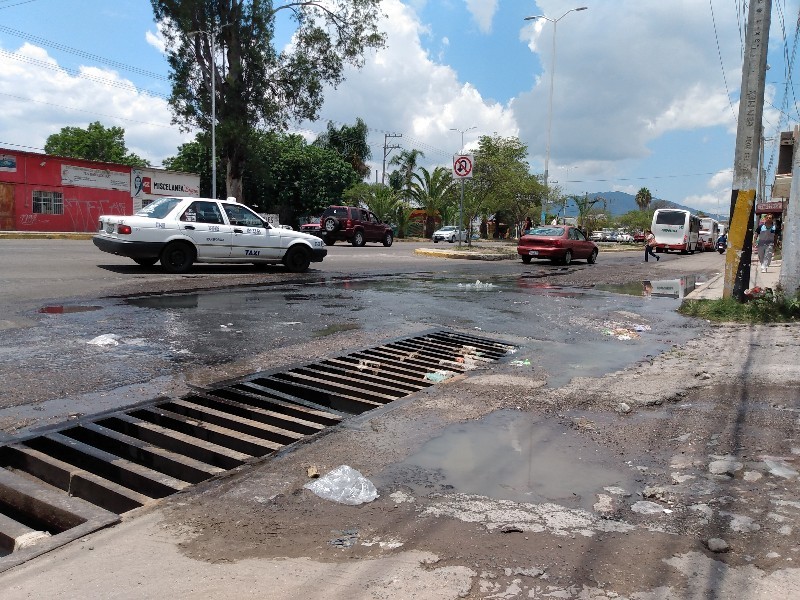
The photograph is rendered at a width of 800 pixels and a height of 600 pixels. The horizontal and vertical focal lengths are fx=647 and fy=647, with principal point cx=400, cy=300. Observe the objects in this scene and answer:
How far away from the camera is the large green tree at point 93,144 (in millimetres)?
62156

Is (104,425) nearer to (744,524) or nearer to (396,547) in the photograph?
(396,547)

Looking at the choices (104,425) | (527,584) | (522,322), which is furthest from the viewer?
(522,322)

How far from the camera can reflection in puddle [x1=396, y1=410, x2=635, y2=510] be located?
3523 mm

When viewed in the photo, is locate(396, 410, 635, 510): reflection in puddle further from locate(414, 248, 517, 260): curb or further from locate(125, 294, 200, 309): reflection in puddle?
locate(414, 248, 517, 260): curb

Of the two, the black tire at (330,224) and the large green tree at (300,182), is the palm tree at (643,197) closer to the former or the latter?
the large green tree at (300,182)

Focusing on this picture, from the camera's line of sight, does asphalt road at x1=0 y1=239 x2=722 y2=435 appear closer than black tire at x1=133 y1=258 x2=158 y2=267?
Yes

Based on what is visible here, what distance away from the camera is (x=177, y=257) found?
1322 centimetres

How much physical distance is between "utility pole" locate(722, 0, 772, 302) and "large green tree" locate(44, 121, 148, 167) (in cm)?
5993

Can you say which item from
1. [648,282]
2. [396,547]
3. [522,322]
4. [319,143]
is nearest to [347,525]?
[396,547]

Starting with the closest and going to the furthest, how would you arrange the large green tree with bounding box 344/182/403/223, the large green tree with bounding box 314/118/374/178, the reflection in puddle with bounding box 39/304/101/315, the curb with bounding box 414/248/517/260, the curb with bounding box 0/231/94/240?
the reflection in puddle with bounding box 39/304/101/315, the curb with bounding box 414/248/517/260, the curb with bounding box 0/231/94/240, the large green tree with bounding box 344/182/403/223, the large green tree with bounding box 314/118/374/178

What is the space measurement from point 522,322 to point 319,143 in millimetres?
55229

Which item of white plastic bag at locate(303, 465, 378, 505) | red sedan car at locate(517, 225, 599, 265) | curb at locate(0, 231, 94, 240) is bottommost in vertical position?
white plastic bag at locate(303, 465, 378, 505)

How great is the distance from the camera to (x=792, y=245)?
10.1 metres

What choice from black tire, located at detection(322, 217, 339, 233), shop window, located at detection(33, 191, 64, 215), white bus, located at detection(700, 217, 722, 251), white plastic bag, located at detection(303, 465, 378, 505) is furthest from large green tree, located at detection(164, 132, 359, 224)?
white plastic bag, located at detection(303, 465, 378, 505)
